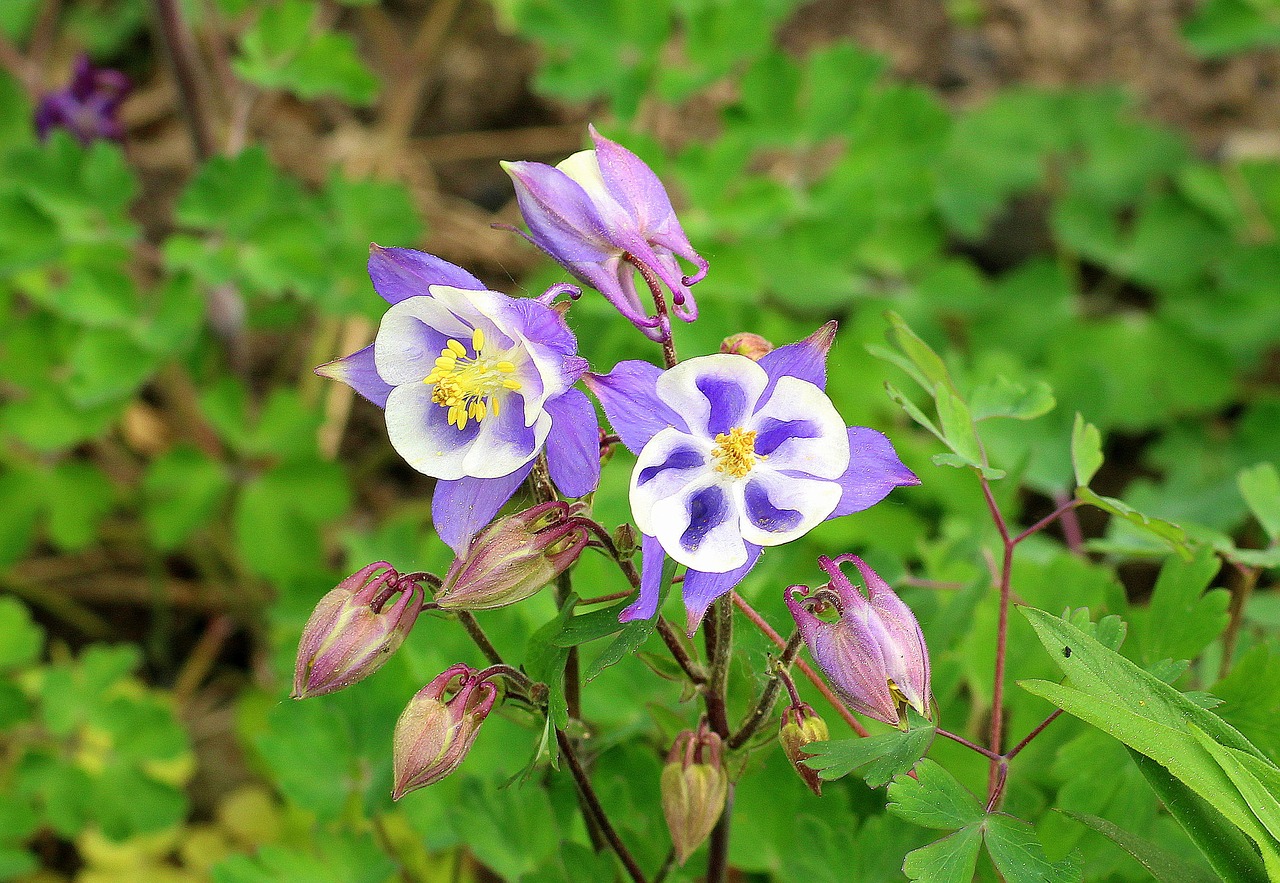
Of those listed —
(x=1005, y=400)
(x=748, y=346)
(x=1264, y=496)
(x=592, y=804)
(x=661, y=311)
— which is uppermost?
(x=661, y=311)

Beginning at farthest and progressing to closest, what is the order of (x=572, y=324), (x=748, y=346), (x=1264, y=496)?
(x=572, y=324)
(x=1264, y=496)
(x=748, y=346)

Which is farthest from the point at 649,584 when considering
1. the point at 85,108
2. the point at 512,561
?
the point at 85,108

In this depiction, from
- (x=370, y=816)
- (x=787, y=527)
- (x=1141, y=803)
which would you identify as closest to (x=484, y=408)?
(x=787, y=527)

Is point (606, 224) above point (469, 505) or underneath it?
above

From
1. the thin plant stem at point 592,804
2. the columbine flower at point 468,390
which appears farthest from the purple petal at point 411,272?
the thin plant stem at point 592,804

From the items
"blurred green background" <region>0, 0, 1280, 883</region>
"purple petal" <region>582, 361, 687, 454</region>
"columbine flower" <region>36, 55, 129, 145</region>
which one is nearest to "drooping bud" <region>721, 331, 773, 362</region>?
"purple petal" <region>582, 361, 687, 454</region>

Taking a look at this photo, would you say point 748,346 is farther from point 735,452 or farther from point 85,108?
point 85,108

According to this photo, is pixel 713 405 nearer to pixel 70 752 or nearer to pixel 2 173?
pixel 70 752
